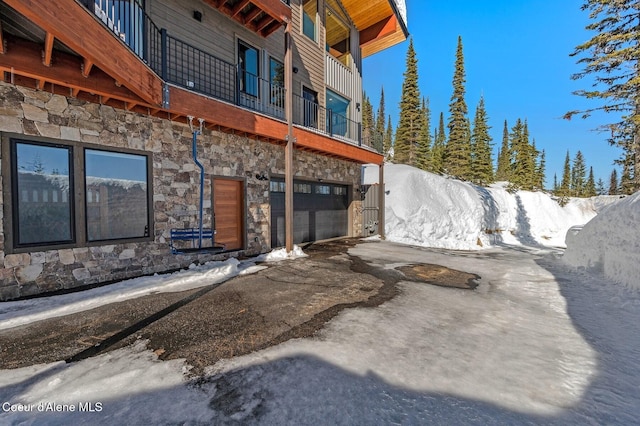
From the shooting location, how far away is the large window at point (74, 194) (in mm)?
4445


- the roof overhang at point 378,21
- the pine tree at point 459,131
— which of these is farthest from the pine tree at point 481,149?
the roof overhang at point 378,21

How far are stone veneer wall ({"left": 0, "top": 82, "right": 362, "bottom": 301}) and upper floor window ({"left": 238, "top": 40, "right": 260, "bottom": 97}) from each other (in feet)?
6.99

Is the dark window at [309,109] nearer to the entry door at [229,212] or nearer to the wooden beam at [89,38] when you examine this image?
the entry door at [229,212]

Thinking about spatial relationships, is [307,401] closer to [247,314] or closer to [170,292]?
[247,314]

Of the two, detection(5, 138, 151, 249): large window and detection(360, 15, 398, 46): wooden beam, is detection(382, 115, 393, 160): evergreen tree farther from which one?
detection(5, 138, 151, 249): large window

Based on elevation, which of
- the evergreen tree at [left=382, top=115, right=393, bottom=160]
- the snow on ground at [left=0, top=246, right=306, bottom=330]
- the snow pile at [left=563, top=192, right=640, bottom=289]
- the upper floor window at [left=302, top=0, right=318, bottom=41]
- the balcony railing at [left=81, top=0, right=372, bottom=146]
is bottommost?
the snow on ground at [left=0, top=246, right=306, bottom=330]

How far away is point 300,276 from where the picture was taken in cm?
574

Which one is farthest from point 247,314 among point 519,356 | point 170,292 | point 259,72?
point 259,72

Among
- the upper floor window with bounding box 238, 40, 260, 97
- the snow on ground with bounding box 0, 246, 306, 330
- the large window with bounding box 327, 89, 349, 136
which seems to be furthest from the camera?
the large window with bounding box 327, 89, 349, 136

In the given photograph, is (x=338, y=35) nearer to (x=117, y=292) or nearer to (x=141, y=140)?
(x=141, y=140)

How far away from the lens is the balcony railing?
531 centimetres

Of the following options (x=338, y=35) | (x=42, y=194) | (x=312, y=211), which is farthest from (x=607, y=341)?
(x=338, y=35)

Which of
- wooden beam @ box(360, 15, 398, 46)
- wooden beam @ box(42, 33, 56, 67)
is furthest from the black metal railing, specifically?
wooden beam @ box(42, 33, 56, 67)

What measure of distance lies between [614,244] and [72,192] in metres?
10.6
